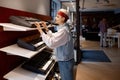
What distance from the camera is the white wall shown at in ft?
8.88

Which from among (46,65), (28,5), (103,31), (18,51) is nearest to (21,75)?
(18,51)

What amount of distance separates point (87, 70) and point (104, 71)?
1.64ft

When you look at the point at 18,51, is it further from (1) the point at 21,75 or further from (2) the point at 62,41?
(2) the point at 62,41

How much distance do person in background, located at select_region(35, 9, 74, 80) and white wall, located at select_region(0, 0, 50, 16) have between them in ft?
1.74

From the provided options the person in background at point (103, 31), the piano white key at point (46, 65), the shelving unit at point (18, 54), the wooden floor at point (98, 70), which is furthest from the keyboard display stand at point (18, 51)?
the person in background at point (103, 31)

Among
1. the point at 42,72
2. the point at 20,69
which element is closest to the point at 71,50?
the point at 42,72

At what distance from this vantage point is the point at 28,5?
3678mm

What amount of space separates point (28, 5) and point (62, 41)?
1.38 metres

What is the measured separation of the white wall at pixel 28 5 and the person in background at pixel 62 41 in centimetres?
53

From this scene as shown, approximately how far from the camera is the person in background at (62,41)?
2.60 meters

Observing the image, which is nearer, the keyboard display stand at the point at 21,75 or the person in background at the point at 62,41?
the keyboard display stand at the point at 21,75

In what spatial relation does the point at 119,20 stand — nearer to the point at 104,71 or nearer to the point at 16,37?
the point at 104,71

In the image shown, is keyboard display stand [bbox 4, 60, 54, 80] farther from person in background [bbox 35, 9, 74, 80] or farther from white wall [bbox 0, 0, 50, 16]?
white wall [bbox 0, 0, 50, 16]

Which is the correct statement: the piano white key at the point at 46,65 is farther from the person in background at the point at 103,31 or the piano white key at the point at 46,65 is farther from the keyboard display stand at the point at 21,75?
the person in background at the point at 103,31
